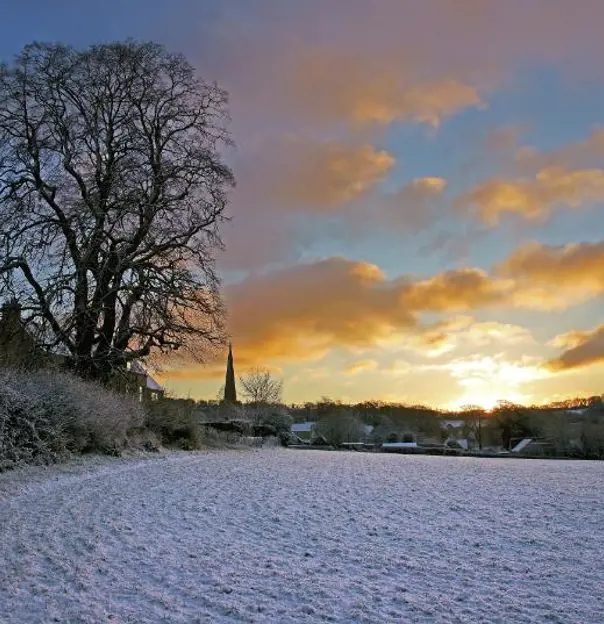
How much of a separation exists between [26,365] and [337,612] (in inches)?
614

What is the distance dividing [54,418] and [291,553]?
9.01m

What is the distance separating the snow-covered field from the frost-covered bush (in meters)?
1.12

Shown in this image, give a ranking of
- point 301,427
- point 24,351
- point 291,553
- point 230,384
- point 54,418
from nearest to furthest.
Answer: point 291,553 < point 54,418 < point 24,351 < point 230,384 < point 301,427

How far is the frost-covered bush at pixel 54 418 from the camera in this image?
1192cm

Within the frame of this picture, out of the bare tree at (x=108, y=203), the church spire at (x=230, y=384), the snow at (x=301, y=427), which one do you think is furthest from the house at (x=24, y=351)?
the snow at (x=301, y=427)

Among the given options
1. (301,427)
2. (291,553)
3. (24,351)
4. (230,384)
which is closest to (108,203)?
(24,351)

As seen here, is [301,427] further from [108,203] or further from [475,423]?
[108,203]

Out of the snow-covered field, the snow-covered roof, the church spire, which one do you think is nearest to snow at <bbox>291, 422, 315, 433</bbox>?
the snow-covered roof

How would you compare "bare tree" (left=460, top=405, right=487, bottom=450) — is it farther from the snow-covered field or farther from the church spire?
the snow-covered field

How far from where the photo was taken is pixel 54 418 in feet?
44.0

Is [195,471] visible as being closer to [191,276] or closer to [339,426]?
[191,276]

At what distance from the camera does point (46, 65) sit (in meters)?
21.3

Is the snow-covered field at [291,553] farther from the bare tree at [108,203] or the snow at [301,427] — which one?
the snow at [301,427]

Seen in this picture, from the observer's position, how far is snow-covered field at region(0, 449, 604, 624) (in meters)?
4.60
